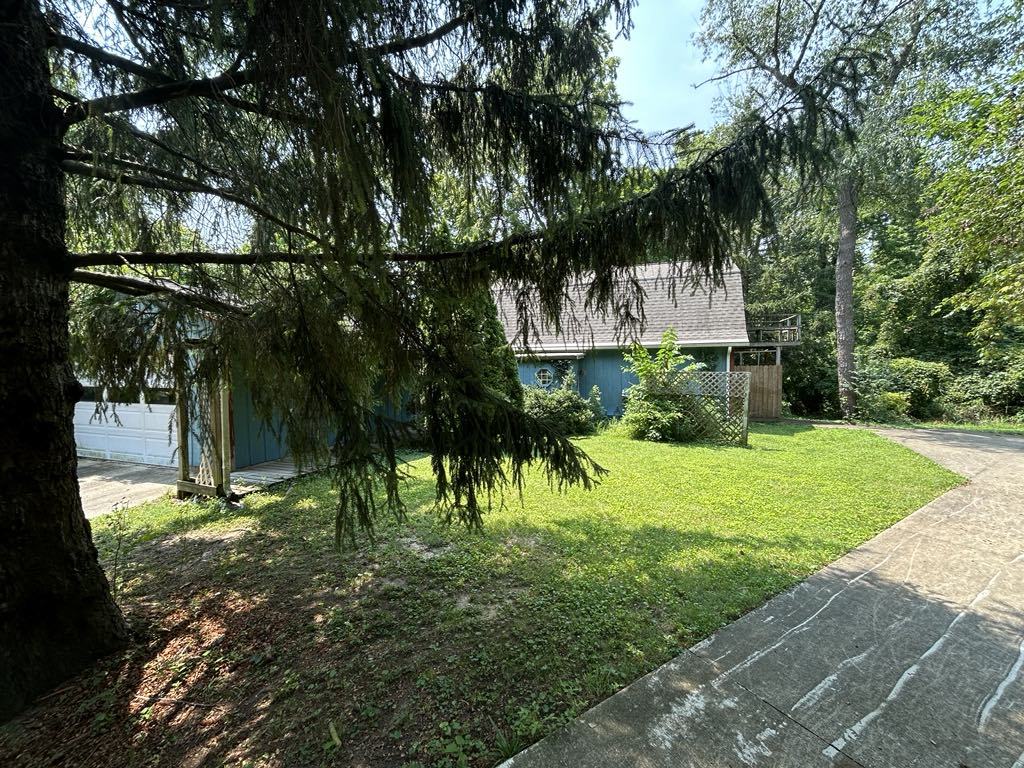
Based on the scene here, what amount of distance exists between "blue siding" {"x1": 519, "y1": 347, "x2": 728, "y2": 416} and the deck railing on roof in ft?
5.88

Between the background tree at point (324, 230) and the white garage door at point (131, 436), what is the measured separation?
5.95 m

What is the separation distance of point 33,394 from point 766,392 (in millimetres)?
14534

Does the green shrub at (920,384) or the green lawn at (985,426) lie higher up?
the green shrub at (920,384)

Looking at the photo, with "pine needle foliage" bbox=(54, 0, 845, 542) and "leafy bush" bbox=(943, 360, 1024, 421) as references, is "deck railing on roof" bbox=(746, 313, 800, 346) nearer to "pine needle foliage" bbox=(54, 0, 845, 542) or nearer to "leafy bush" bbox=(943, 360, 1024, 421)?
"leafy bush" bbox=(943, 360, 1024, 421)

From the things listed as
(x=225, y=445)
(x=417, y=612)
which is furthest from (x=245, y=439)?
(x=417, y=612)

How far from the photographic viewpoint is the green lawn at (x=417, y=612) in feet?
6.57

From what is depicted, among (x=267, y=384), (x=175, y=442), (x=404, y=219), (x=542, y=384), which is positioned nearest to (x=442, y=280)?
(x=404, y=219)

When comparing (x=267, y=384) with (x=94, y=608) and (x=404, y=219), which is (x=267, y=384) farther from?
(x=94, y=608)

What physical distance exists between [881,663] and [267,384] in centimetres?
388

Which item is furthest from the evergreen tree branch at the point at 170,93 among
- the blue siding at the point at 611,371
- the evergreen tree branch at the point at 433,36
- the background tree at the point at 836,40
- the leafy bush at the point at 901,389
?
the leafy bush at the point at 901,389

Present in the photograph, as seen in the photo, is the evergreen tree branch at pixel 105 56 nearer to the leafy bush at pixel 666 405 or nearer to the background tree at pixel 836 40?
the leafy bush at pixel 666 405

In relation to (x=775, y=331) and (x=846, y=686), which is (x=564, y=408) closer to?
(x=846, y=686)

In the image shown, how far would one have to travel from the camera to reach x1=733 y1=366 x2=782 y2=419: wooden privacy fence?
1252 cm

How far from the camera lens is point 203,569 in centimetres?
372
